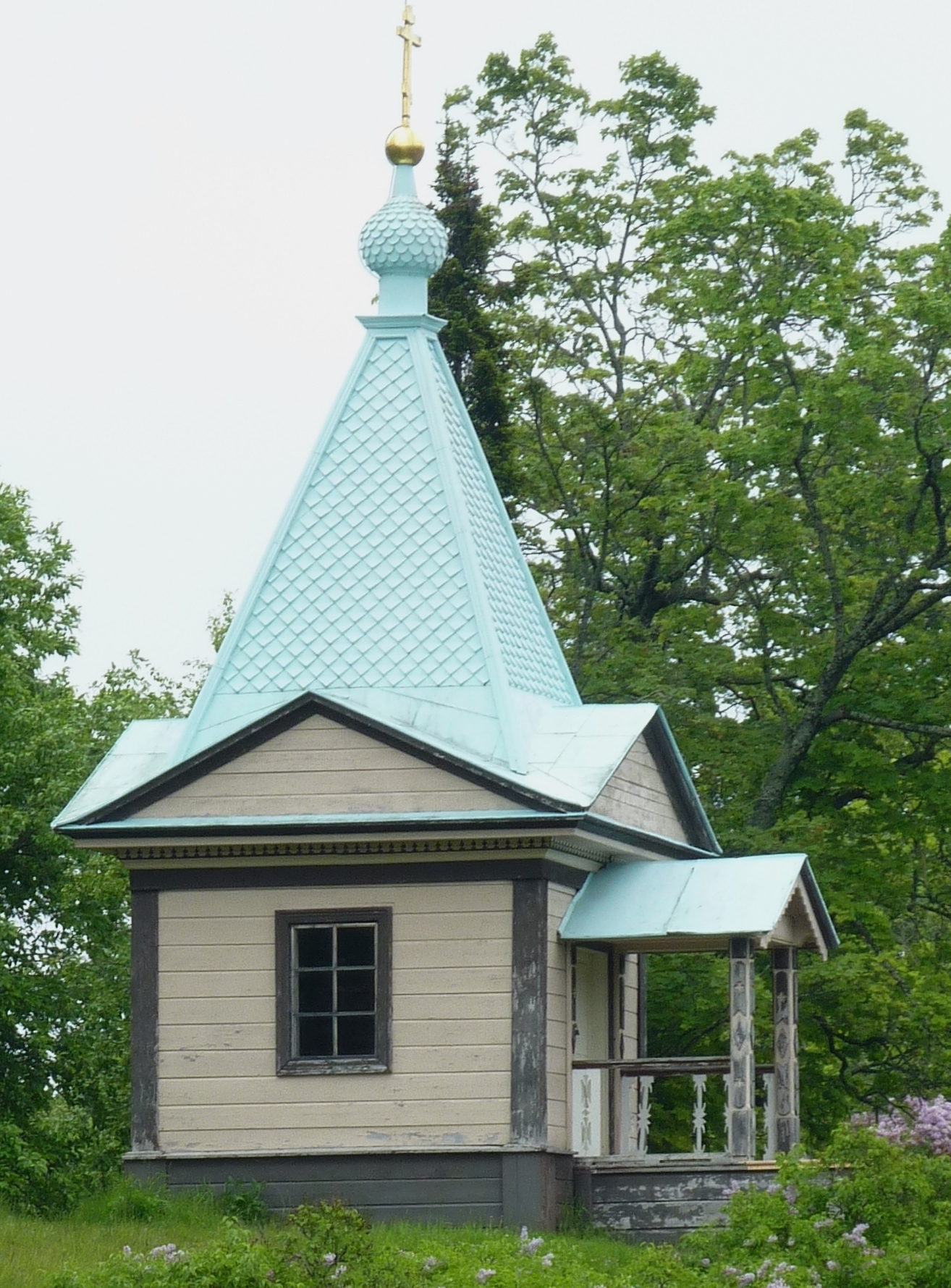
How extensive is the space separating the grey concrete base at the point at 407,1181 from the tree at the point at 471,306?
12.7 m

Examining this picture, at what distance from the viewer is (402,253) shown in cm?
2197

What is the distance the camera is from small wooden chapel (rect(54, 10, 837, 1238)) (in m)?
19.1

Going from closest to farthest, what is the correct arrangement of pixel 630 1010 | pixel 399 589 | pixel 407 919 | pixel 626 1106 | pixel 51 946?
pixel 407 919 < pixel 626 1106 < pixel 399 589 < pixel 630 1010 < pixel 51 946

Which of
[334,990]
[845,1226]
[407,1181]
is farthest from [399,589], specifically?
[845,1226]

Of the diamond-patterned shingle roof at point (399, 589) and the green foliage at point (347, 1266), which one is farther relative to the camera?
the diamond-patterned shingle roof at point (399, 589)

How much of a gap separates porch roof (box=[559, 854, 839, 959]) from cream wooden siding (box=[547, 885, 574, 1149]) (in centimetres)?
13

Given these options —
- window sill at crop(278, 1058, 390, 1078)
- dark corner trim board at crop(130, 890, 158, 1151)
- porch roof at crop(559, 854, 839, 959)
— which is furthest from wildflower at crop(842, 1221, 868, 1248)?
dark corner trim board at crop(130, 890, 158, 1151)

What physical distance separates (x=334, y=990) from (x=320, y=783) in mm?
1511

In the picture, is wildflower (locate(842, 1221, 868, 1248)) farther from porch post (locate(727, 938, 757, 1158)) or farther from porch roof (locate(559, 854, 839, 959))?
porch roof (locate(559, 854, 839, 959))

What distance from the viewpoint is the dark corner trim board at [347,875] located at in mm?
19375

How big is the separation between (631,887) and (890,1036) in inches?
377

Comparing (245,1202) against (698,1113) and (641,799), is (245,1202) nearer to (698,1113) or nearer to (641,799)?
(698,1113)

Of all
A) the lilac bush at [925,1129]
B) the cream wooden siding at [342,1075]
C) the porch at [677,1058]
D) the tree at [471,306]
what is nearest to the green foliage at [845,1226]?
the lilac bush at [925,1129]

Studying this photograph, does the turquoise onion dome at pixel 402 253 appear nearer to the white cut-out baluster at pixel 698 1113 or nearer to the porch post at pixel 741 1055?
the porch post at pixel 741 1055
